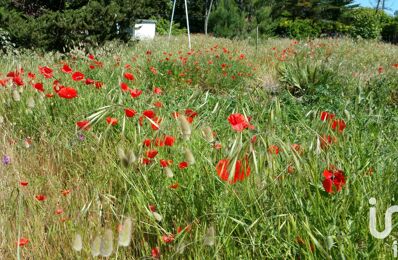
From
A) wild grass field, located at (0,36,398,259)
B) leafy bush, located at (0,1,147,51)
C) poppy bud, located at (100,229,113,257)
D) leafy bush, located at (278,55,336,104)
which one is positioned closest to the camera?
poppy bud, located at (100,229,113,257)

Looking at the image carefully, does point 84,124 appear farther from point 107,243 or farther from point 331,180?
point 331,180

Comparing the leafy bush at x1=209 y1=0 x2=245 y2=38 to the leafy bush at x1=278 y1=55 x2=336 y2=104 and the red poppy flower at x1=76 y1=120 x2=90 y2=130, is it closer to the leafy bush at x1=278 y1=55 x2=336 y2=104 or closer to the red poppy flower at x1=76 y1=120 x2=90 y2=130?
the leafy bush at x1=278 y1=55 x2=336 y2=104

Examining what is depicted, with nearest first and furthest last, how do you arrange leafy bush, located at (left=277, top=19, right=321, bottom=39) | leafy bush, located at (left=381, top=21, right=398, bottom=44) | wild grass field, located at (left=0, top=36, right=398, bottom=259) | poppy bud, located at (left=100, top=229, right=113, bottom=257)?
poppy bud, located at (left=100, top=229, right=113, bottom=257), wild grass field, located at (left=0, top=36, right=398, bottom=259), leafy bush, located at (left=381, top=21, right=398, bottom=44), leafy bush, located at (left=277, top=19, right=321, bottom=39)

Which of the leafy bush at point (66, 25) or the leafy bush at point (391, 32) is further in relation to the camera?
the leafy bush at point (391, 32)

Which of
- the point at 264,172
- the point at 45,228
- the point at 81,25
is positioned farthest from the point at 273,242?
the point at 81,25

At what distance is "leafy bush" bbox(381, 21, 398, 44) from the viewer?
95.0 ft

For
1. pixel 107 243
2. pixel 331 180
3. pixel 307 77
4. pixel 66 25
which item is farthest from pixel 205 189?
pixel 66 25

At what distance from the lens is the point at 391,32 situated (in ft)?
97.2

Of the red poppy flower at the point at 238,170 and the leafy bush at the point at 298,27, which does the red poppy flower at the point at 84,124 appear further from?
the leafy bush at the point at 298,27

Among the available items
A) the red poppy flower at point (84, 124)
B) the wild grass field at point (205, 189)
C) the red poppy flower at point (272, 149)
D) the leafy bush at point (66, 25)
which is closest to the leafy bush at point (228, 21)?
the leafy bush at point (66, 25)

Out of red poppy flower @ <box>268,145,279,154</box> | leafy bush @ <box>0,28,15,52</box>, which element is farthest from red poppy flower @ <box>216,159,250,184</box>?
leafy bush @ <box>0,28,15,52</box>

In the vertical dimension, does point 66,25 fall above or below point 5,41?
above

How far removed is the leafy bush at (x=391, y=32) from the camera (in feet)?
95.0

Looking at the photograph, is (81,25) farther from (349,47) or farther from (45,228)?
(45,228)
